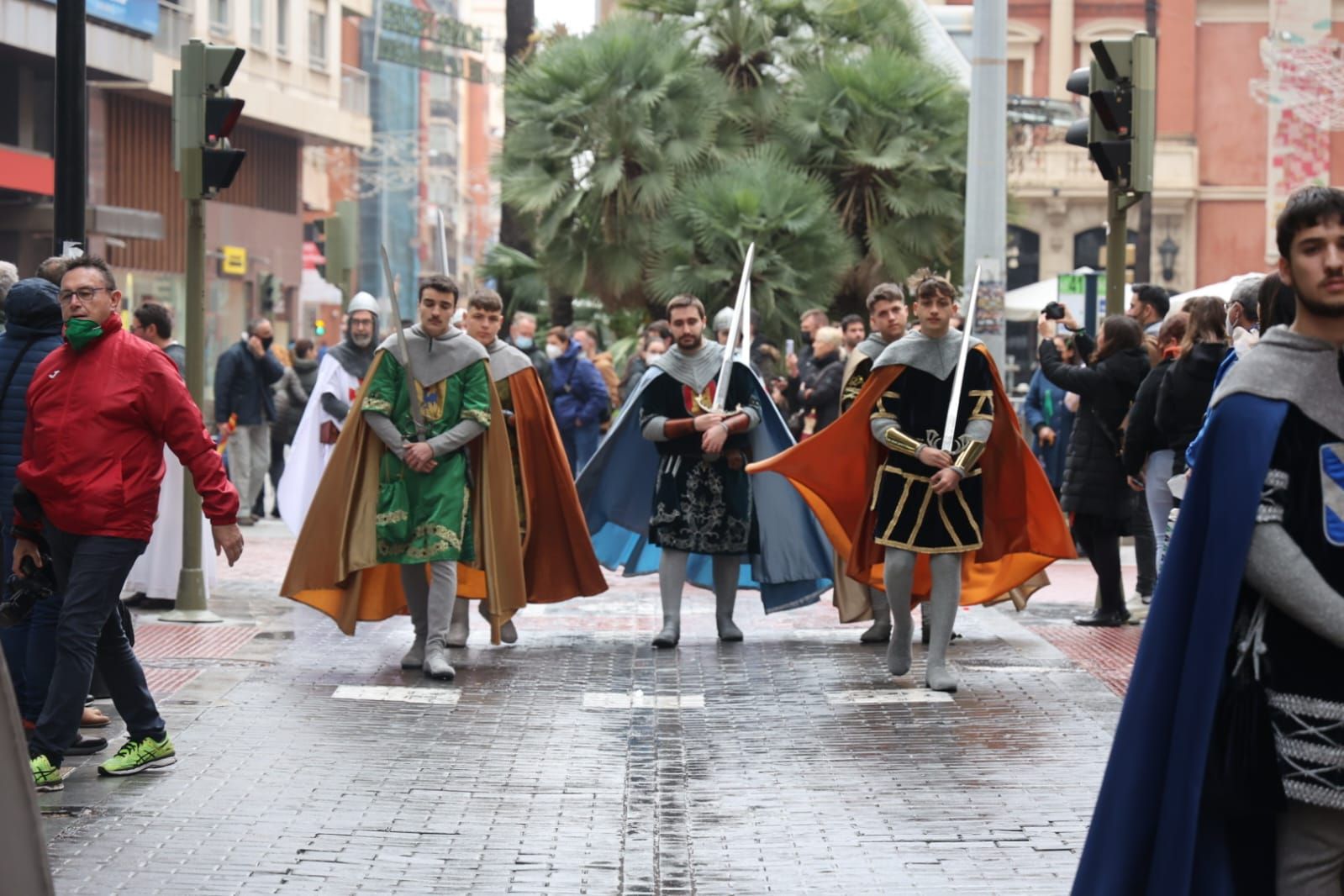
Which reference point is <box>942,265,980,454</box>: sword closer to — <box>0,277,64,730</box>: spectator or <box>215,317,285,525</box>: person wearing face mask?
<box>0,277,64,730</box>: spectator

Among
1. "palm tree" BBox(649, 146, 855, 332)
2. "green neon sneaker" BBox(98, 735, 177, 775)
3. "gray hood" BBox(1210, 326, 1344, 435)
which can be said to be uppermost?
"palm tree" BBox(649, 146, 855, 332)

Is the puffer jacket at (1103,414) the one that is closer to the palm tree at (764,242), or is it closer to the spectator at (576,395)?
the spectator at (576,395)

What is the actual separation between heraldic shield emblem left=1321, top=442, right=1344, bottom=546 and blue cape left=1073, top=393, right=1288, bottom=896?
0.09m

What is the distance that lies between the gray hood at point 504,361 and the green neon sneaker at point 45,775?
431 cm

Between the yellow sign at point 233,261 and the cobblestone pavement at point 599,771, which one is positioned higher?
the yellow sign at point 233,261

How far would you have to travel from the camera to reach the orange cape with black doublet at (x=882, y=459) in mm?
10289

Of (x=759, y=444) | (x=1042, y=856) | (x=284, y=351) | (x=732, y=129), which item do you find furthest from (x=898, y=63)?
(x=1042, y=856)

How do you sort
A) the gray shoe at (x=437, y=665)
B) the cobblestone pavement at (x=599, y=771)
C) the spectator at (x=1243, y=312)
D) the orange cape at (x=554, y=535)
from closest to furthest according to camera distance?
the cobblestone pavement at (x=599, y=771) → the spectator at (x=1243, y=312) → the gray shoe at (x=437, y=665) → the orange cape at (x=554, y=535)

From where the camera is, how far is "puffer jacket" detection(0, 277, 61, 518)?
7.66 metres

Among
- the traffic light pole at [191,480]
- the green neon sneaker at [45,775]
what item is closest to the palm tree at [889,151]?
the traffic light pole at [191,480]

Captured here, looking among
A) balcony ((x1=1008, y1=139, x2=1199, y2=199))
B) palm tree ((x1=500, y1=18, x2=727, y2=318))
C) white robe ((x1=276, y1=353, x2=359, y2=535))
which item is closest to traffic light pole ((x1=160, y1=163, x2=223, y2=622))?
white robe ((x1=276, y1=353, x2=359, y2=535))

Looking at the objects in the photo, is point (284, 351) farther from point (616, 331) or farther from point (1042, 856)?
point (1042, 856)

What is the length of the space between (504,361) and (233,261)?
101 feet

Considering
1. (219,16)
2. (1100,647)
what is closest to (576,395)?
(1100,647)
